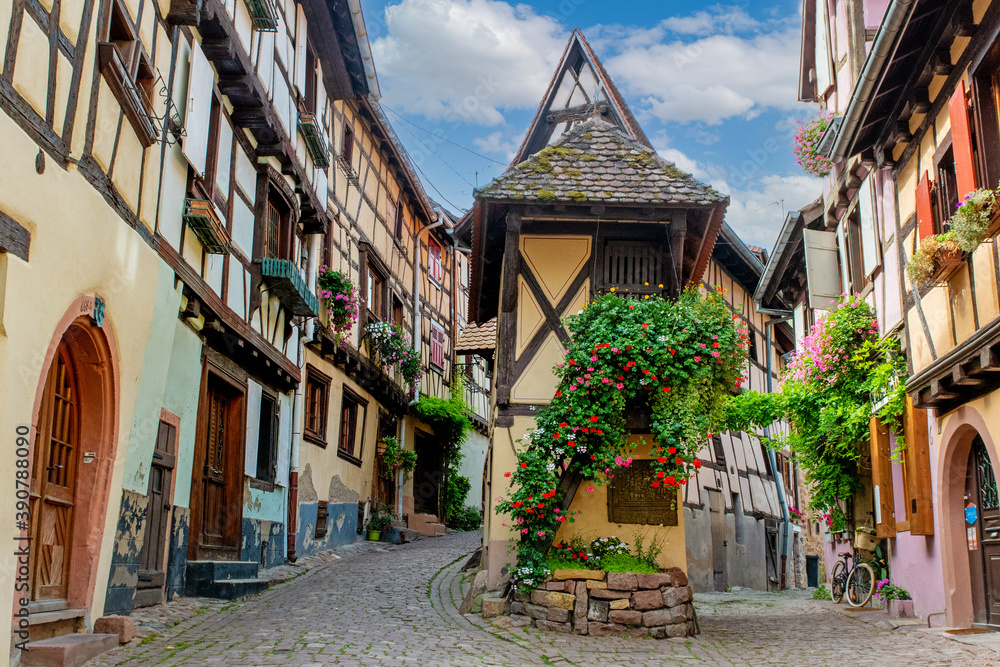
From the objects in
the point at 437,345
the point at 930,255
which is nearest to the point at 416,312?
the point at 437,345

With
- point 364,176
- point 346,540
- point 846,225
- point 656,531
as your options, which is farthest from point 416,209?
point 656,531

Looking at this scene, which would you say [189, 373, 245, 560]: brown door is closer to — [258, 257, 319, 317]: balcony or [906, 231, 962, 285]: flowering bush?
[258, 257, 319, 317]: balcony

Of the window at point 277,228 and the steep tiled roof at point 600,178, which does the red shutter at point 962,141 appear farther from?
the window at point 277,228

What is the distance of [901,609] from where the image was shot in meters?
9.80

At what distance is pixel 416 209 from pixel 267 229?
939cm

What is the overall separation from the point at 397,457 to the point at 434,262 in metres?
6.45

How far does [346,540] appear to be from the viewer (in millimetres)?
14898

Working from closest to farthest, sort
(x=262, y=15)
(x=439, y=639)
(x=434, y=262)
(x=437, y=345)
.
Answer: (x=439, y=639) < (x=262, y=15) < (x=437, y=345) < (x=434, y=262)

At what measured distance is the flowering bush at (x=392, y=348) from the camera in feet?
54.1

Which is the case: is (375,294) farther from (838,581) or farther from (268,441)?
(838,581)

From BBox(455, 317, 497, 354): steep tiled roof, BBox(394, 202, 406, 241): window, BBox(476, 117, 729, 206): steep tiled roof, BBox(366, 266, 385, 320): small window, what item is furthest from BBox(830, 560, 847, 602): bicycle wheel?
BBox(394, 202, 406, 241): window

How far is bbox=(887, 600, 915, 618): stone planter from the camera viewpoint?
31.8 ft

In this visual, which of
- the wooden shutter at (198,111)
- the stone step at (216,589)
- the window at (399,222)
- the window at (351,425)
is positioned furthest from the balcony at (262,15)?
the window at (399,222)

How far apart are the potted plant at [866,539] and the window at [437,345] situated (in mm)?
11823
